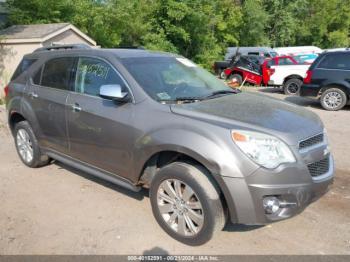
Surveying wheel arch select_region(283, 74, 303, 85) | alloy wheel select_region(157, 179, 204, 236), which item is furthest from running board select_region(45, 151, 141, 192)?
wheel arch select_region(283, 74, 303, 85)

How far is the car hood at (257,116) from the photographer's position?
3.12 meters

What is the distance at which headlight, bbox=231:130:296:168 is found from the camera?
9.77 ft

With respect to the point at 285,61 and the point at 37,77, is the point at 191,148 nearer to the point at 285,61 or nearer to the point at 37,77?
the point at 37,77

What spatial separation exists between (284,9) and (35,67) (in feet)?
121

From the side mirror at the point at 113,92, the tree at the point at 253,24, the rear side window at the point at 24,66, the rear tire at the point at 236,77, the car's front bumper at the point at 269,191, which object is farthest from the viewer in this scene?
the tree at the point at 253,24

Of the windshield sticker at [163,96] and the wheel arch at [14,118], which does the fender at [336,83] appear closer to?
the windshield sticker at [163,96]

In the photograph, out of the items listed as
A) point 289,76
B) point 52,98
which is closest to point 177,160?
point 52,98

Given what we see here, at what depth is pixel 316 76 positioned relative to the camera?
10.6m

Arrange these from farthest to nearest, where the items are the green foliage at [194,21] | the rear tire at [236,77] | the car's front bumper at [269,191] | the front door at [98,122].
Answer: the rear tire at [236,77] → the green foliage at [194,21] → the front door at [98,122] → the car's front bumper at [269,191]

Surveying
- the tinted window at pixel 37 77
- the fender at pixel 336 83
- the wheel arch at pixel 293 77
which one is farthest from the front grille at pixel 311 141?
the wheel arch at pixel 293 77

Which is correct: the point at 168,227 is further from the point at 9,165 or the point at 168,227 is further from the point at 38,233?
the point at 9,165

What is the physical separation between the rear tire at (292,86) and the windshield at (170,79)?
34.3 feet

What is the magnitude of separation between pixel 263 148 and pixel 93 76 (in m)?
2.26

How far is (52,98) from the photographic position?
15.3ft
